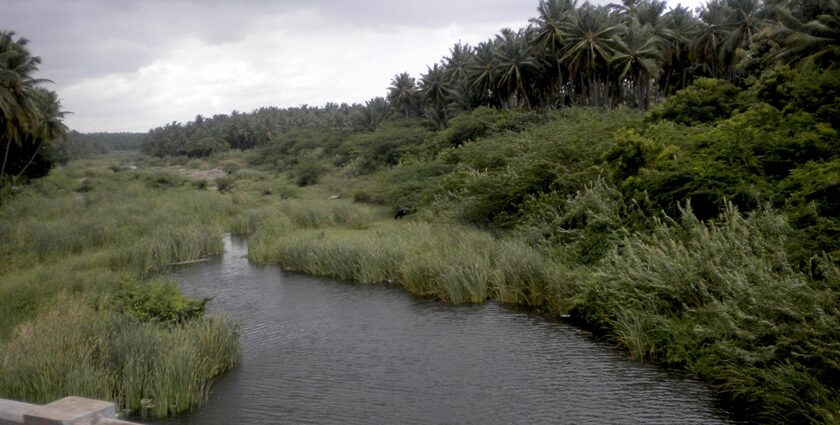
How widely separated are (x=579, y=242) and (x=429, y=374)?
8335 millimetres

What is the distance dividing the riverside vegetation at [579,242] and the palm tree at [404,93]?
32564 millimetres

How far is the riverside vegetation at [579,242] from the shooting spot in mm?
11367

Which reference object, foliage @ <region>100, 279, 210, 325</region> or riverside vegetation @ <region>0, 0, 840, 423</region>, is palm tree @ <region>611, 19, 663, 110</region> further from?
foliage @ <region>100, 279, 210, 325</region>

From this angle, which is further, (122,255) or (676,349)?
(122,255)

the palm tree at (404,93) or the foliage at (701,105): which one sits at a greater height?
the palm tree at (404,93)

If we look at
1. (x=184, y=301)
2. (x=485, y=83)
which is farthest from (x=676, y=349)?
(x=485, y=83)

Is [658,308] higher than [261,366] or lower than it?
higher

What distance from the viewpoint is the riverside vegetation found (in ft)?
37.3

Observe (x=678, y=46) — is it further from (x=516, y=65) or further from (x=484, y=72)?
(x=484, y=72)

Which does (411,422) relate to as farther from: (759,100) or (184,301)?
(759,100)

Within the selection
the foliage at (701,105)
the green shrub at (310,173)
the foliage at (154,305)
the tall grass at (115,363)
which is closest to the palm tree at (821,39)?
the foliage at (701,105)

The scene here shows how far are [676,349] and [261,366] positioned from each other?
863cm

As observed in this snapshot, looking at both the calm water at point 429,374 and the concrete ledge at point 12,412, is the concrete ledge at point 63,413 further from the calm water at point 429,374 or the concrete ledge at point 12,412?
the calm water at point 429,374

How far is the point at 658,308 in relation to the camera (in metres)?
14.6
